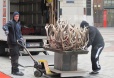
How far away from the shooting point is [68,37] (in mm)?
9438

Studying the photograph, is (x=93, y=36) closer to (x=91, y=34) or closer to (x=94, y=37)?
(x=91, y=34)

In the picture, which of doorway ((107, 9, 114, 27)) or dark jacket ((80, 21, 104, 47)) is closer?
dark jacket ((80, 21, 104, 47))

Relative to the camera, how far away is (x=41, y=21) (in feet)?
51.6

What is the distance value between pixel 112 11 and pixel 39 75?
4892 cm

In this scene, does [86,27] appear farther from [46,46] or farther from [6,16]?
[6,16]

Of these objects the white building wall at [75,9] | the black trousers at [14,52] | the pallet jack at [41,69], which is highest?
the white building wall at [75,9]

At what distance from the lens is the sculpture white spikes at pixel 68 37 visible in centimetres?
945

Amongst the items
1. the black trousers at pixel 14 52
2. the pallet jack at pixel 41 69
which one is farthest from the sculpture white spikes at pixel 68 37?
the black trousers at pixel 14 52

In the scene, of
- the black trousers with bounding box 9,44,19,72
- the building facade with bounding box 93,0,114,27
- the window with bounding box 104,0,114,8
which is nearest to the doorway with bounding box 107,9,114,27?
the building facade with bounding box 93,0,114,27

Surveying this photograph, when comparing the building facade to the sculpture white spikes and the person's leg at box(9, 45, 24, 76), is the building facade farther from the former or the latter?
the sculpture white spikes

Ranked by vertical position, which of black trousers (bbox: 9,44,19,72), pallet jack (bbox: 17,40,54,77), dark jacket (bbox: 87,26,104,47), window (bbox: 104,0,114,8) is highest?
window (bbox: 104,0,114,8)

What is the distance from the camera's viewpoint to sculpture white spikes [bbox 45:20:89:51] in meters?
9.45

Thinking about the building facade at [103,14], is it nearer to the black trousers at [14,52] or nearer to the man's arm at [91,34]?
the man's arm at [91,34]

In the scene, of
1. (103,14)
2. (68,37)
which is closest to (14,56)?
(68,37)
